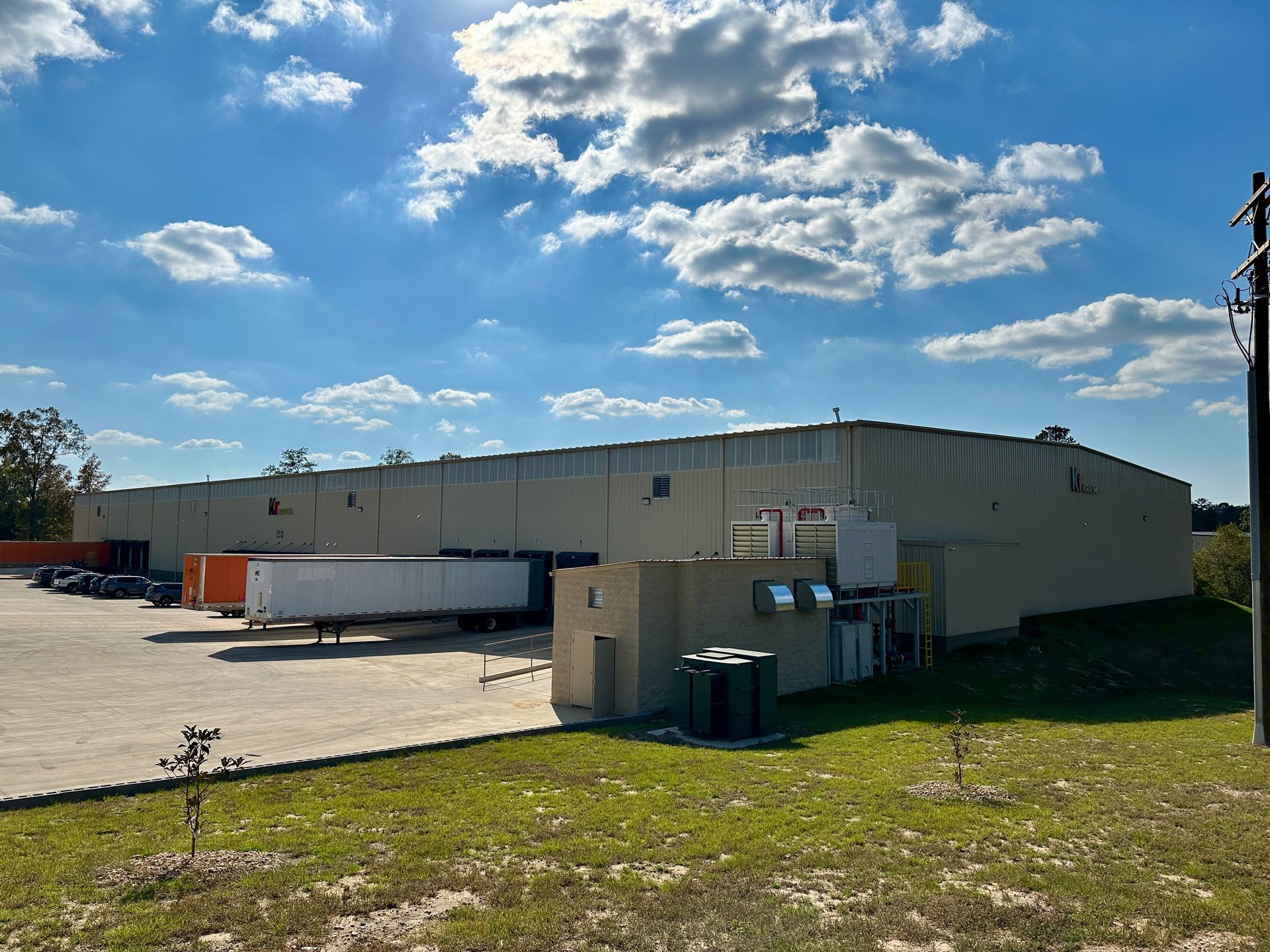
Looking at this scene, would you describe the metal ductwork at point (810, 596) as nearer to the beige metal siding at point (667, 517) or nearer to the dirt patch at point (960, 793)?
the dirt patch at point (960, 793)

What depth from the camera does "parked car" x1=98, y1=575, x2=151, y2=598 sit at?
5616 cm

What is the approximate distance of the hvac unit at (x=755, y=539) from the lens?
28.2 meters

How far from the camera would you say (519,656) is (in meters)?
31.7

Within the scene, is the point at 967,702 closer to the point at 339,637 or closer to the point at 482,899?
the point at 482,899

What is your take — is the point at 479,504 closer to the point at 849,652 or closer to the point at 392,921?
the point at 849,652

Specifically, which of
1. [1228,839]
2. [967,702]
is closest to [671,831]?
[1228,839]

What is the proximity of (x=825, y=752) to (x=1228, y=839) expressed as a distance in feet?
22.5

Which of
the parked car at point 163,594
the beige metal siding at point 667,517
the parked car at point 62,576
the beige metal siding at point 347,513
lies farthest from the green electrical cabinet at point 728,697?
the parked car at point 62,576

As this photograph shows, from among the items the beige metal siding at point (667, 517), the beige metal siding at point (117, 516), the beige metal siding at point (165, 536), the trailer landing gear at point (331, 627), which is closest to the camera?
the trailer landing gear at point (331, 627)

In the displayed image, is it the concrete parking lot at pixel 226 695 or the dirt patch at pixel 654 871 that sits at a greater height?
the dirt patch at pixel 654 871

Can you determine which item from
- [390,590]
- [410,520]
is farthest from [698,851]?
[410,520]

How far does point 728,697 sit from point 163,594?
44785mm

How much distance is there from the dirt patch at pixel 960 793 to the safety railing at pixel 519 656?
14.5m

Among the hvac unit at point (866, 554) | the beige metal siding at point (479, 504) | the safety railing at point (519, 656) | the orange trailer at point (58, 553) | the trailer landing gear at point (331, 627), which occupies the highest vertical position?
the beige metal siding at point (479, 504)
